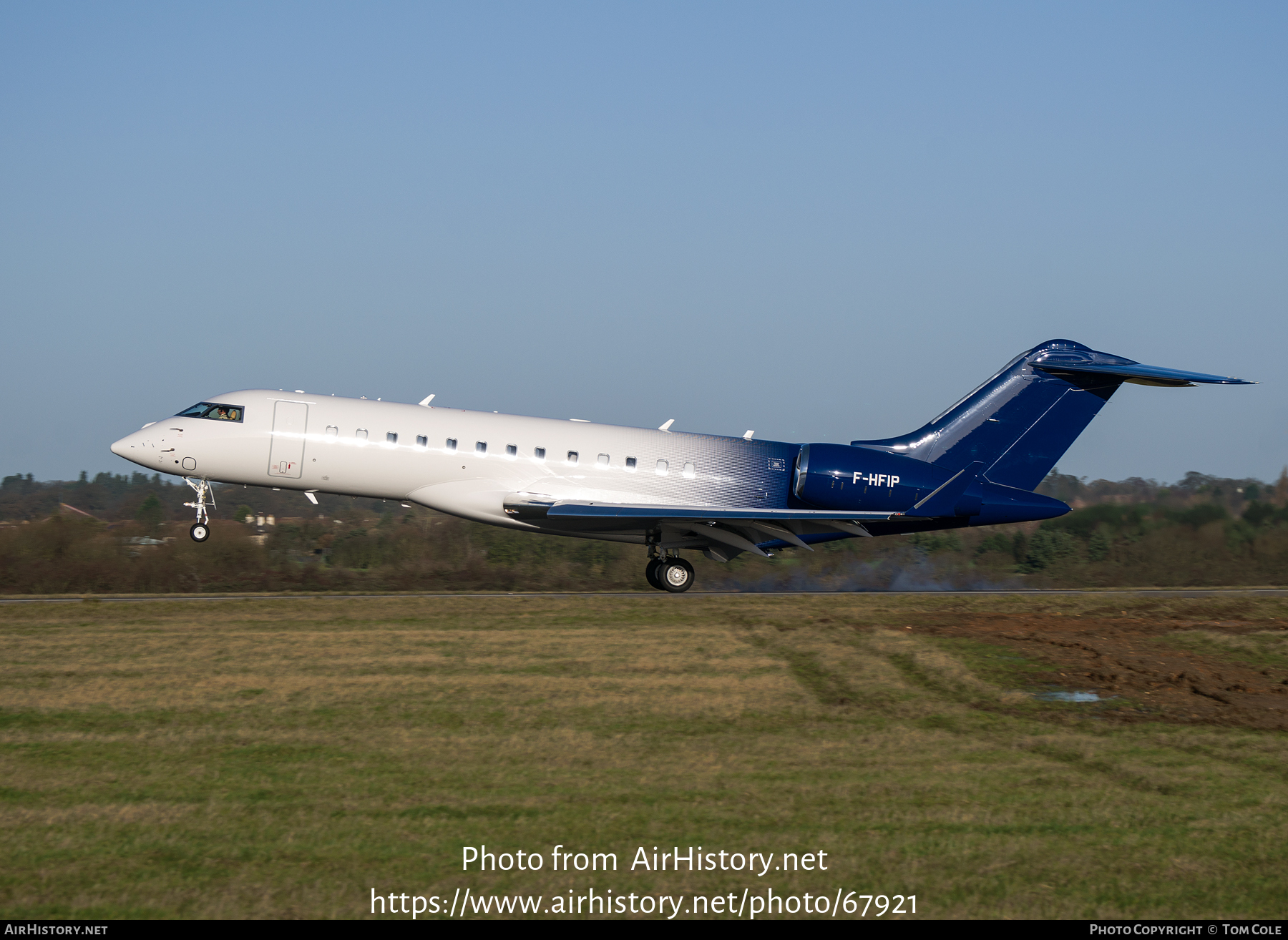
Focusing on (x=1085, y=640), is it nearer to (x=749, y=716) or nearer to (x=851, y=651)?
(x=851, y=651)

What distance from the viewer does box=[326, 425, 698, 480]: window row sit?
23141 millimetres

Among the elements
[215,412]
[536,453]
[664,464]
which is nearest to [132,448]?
[215,412]

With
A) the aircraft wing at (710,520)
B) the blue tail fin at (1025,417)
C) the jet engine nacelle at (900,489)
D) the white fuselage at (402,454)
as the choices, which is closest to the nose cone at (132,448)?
the white fuselage at (402,454)

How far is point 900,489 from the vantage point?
81.2 feet

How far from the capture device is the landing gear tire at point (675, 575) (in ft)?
81.4

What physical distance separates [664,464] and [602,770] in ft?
47.5

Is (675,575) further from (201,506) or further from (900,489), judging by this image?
(201,506)

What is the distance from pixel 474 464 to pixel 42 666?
33.6ft

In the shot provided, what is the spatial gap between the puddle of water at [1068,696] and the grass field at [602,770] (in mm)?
312

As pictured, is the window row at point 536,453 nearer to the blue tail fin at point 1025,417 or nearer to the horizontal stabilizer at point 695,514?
the horizontal stabilizer at point 695,514

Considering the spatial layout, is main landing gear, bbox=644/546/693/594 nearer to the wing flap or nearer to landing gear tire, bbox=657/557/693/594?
landing gear tire, bbox=657/557/693/594

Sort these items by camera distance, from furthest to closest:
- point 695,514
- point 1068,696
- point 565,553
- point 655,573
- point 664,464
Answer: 1. point 565,553
2. point 655,573
3. point 664,464
4. point 695,514
5. point 1068,696

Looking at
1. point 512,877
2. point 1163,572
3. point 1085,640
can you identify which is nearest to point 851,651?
point 1085,640

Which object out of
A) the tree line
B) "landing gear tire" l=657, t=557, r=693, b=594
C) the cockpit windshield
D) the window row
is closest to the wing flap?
the window row
